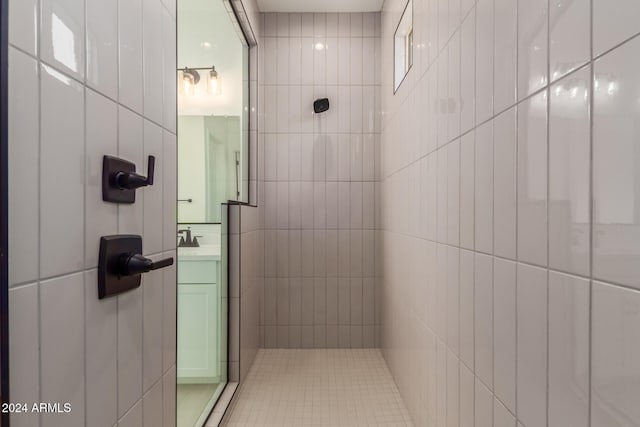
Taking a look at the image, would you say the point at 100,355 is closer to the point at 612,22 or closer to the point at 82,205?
the point at 82,205

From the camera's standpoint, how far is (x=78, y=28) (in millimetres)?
675

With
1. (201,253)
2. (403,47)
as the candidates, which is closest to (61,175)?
(201,253)

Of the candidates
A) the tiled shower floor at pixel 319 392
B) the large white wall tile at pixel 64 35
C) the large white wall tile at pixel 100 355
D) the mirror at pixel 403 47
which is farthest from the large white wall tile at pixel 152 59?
the tiled shower floor at pixel 319 392

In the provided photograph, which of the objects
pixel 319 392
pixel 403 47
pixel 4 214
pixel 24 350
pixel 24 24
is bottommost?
pixel 319 392

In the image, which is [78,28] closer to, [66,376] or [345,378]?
[66,376]

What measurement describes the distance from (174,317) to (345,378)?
5.25 feet

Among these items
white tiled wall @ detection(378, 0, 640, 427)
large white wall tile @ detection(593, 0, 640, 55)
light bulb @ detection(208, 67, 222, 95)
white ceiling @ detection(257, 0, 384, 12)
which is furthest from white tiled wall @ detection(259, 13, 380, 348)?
large white wall tile @ detection(593, 0, 640, 55)

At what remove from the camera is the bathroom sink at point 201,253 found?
6.56 feet

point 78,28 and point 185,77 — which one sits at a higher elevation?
point 185,77

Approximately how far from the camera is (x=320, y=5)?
280 centimetres

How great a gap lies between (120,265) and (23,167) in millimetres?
305

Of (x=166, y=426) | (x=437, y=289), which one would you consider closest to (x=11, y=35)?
(x=166, y=426)

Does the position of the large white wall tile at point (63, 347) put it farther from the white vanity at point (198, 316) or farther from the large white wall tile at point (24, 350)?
the white vanity at point (198, 316)

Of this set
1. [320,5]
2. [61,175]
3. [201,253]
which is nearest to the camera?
[61,175]
